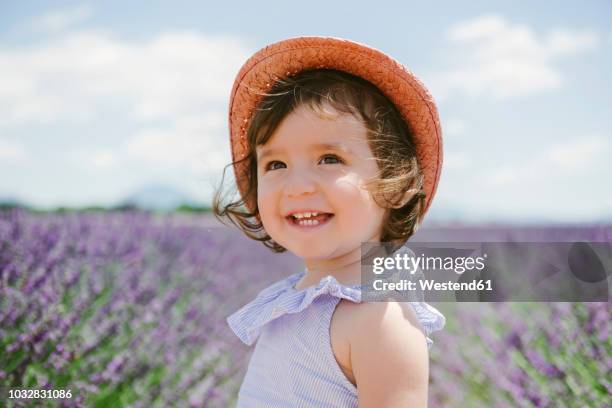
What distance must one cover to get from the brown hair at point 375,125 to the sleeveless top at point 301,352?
0.22 meters

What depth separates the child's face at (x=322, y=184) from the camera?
4.60 feet

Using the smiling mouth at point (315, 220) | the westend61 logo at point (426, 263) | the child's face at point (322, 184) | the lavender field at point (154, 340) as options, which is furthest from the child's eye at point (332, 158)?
the lavender field at point (154, 340)

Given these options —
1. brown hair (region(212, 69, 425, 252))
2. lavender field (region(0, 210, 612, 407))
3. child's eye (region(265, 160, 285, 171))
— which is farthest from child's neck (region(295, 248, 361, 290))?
lavender field (region(0, 210, 612, 407))

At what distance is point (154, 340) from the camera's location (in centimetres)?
272

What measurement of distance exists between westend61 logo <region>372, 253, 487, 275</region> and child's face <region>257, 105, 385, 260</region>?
2.7 inches

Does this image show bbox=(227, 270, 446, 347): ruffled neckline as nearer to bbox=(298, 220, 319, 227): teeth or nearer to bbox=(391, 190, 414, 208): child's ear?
bbox=(298, 220, 319, 227): teeth

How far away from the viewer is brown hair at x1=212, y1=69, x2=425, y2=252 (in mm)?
1473

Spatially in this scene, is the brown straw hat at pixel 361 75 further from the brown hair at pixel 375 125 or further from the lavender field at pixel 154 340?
the lavender field at pixel 154 340

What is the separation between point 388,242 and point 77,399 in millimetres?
1051

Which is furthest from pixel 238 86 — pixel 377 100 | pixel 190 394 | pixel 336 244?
pixel 190 394

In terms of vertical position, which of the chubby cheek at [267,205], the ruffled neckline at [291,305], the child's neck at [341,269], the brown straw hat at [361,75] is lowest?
the ruffled neckline at [291,305]

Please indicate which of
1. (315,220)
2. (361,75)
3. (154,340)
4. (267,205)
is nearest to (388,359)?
(315,220)

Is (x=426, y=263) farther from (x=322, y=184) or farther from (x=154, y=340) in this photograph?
(x=154, y=340)

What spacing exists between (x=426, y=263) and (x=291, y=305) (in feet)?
1.13
